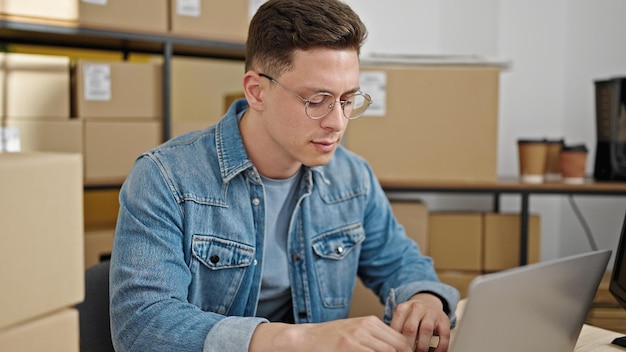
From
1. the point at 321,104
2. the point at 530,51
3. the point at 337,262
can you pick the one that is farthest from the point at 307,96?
the point at 530,51

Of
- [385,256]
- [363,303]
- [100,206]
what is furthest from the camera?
[100,206]

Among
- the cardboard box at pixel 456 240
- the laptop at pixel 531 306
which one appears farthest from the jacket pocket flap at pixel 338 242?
the cardboard box at pixel 456 240

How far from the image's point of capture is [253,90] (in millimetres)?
1397

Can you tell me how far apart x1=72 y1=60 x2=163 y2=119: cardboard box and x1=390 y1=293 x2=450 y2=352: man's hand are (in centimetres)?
138

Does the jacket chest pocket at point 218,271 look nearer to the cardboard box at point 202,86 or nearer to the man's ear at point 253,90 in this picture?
the man's ear at point 253,90

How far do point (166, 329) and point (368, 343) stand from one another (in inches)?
13.0

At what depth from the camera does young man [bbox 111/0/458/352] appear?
1.12 meters

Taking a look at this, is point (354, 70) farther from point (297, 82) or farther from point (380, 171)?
point (380, 171)

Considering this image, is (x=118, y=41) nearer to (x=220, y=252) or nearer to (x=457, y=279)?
(x=220, y=252)

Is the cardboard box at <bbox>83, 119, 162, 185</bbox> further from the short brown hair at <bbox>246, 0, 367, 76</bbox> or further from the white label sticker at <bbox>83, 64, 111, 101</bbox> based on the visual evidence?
the short brown hair at <bbox>246, 0, 367, 76</bbox>

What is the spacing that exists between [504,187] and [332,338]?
1.37 m

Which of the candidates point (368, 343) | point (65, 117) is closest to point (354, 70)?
point (368, 343)

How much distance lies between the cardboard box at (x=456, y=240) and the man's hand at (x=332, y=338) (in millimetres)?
1328

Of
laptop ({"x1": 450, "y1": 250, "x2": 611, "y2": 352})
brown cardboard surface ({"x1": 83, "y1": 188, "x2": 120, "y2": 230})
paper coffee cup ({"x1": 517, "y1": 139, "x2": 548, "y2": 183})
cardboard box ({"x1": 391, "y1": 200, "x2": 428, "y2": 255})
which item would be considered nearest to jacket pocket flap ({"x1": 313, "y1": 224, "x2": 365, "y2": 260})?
laptop ({"x1": 450, "y1": 250, "x2": 611, "y2": 352})
